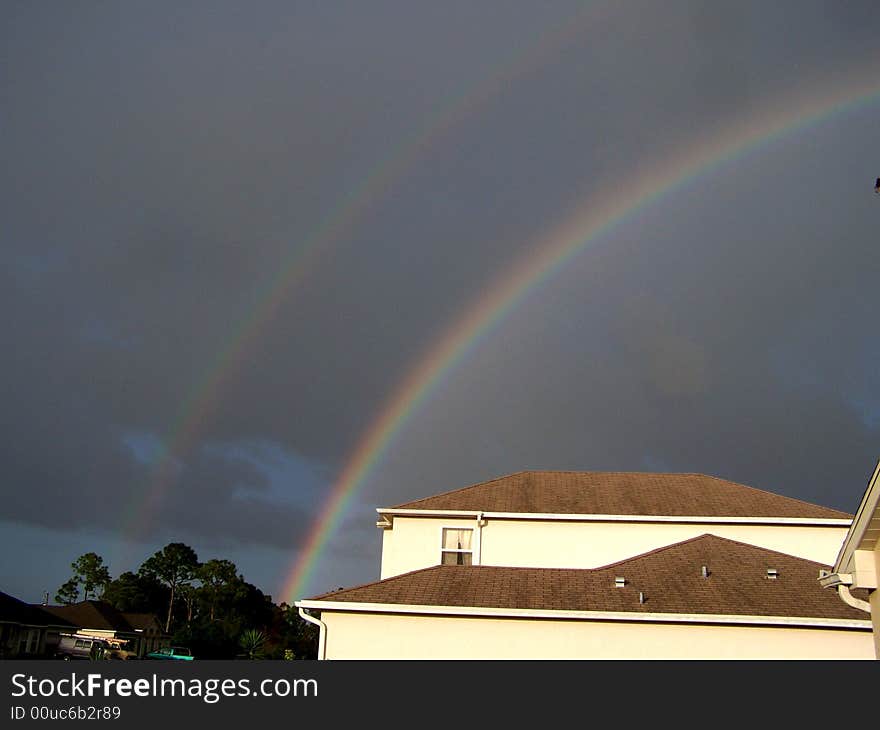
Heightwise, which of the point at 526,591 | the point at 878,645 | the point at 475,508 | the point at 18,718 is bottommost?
the point at 18,718

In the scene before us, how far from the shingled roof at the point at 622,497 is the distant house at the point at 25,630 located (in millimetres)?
40148

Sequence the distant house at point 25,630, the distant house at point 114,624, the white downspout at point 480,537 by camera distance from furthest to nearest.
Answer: the distant house at point 114,624 → the distant house at point 25,630 → the white downspout at point 480,537

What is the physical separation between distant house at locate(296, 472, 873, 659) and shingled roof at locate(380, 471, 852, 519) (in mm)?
82

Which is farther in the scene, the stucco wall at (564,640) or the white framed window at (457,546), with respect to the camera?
the white framed window at (457,546)

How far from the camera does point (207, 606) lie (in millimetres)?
88938

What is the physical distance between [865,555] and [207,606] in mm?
87119

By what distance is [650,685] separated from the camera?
8367 mm

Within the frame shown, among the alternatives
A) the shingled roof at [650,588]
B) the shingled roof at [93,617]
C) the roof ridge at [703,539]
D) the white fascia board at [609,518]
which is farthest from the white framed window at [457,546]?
the shingled roof at [93,617]

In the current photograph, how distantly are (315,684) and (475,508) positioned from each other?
63.1ft

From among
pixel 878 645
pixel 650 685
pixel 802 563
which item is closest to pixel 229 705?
pixel 650 685

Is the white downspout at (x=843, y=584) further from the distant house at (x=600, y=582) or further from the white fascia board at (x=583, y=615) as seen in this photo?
the distant house at (x=600, y=582)

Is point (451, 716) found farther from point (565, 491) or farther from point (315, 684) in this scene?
point (565, 491)

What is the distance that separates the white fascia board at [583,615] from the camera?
18453 mm

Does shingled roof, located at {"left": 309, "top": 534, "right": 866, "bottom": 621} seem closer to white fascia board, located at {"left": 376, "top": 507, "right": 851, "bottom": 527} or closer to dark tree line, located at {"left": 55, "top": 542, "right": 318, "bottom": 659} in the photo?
white fascia board, located at {"left": 376, "top": 507, "right": 851, "bottom": 527}
